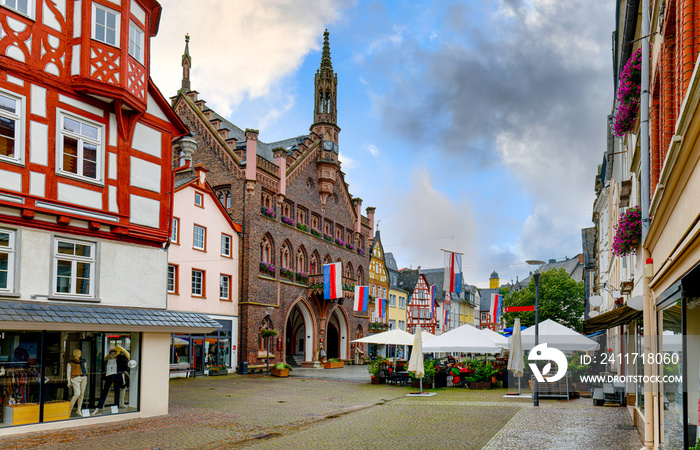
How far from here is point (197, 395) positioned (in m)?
22.0

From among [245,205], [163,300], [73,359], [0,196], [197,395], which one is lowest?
[197,395]

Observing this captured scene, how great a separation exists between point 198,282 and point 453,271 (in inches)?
594

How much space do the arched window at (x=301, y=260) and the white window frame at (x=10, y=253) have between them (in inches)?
1177

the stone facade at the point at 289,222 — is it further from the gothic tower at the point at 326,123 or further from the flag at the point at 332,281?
the flag at the point at 332,281

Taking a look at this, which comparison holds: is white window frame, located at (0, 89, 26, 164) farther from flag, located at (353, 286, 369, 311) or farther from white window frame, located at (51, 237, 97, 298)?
flag, located at (353, 286, 369, 311)

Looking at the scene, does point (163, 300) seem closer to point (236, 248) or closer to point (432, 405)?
point (432, 405)

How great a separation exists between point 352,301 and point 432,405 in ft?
105

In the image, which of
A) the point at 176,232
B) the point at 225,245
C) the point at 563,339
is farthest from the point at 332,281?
the point at 563,339

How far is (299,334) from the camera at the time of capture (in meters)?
51.7

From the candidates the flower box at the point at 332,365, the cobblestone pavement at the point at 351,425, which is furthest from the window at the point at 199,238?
the flower box at the point at 332,365

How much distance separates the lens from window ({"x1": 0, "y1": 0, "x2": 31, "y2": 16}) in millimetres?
13742

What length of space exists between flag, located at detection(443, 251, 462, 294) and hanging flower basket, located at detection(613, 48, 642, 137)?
84.5ft

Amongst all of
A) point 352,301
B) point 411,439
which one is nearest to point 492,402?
point 411,439

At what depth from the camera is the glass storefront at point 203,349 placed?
3130 cm
